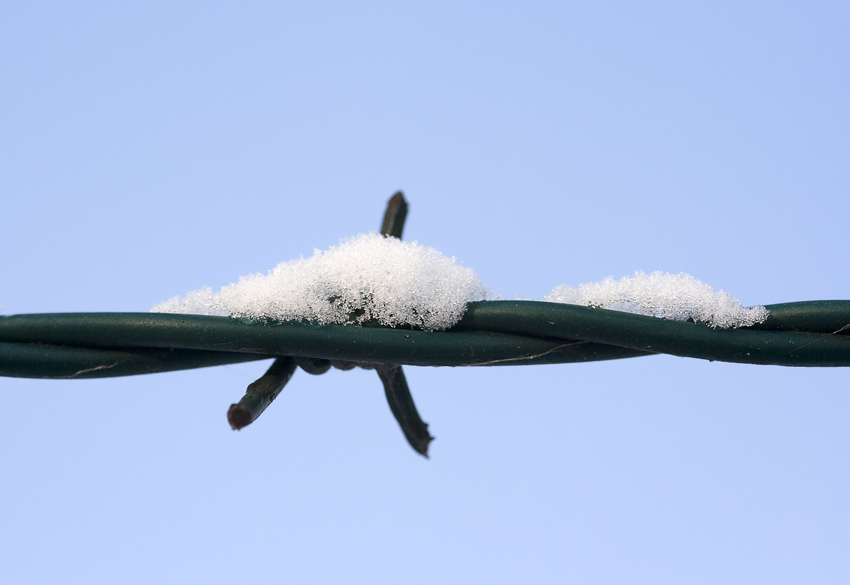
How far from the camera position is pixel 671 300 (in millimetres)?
984

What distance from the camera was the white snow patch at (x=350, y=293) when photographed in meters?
0.95

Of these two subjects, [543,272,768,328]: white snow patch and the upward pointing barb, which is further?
the upward pointing barb

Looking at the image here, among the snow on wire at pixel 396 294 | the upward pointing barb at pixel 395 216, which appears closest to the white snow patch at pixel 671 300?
the snow on wire at pixel 396 294

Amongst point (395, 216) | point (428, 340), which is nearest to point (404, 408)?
point (428, 340)

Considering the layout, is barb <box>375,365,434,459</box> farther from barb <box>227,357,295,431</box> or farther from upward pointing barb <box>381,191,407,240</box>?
upward pointing barb <box>381,191,407,240</box>

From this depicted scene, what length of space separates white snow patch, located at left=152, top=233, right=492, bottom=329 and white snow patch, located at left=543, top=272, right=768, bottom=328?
18 cm

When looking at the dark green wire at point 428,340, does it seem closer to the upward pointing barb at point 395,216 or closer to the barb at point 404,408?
the barb at point 404,408

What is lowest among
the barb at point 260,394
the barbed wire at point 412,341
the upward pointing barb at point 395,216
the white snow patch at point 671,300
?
the barb at point 260,394

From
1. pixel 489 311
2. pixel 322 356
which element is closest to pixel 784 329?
pixel 489 311

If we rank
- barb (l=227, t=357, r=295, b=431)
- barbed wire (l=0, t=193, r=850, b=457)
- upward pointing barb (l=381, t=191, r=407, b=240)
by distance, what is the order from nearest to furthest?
barb (l=227, t=357, r=295, b=431) → barbed wire (l=0, t=193, r=850, b=457) → upward pointing barb (l=381, t=191, r=407, b=240)

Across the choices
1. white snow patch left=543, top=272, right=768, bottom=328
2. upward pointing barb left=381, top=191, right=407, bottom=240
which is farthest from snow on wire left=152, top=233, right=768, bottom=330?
upward pointing barb left=381, top=191, right=407, bottom=240

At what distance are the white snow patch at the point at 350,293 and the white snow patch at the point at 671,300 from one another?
18cm

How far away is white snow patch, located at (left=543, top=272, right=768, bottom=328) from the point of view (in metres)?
0.98

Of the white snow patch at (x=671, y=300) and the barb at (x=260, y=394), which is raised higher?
the white snow patch at (x=671, y=300)
